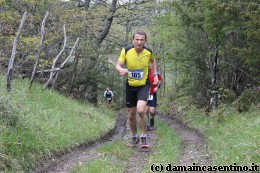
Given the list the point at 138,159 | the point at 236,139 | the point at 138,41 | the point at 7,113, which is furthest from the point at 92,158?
the point at 236,139

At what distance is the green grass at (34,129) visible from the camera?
5586 mm

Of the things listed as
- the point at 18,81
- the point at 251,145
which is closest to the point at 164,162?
the point at 251,145

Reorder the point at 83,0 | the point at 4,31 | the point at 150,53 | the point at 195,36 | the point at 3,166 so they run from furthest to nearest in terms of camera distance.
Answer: the point at 83,0 < the point at 195,36 < the point at 4,31 < the point at 150,53 < the point at 3,166

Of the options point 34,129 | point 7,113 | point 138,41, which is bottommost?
point 34,129

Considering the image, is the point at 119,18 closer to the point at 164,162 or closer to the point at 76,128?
the point at 76,128

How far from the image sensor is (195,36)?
15.6 metres

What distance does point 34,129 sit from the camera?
22.1 ft

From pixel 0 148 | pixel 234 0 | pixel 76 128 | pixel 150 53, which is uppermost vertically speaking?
pixel 234 0

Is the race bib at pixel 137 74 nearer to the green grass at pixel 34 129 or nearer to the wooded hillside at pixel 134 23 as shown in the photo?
the green grass at pixel 34 129

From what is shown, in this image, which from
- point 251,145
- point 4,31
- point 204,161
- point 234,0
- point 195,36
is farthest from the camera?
point 195,36

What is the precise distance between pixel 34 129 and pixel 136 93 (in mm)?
2360

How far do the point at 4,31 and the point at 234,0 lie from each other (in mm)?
7102

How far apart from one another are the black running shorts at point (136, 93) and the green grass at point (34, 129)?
1548 mm

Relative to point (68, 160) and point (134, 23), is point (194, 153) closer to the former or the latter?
point (68, 160)
